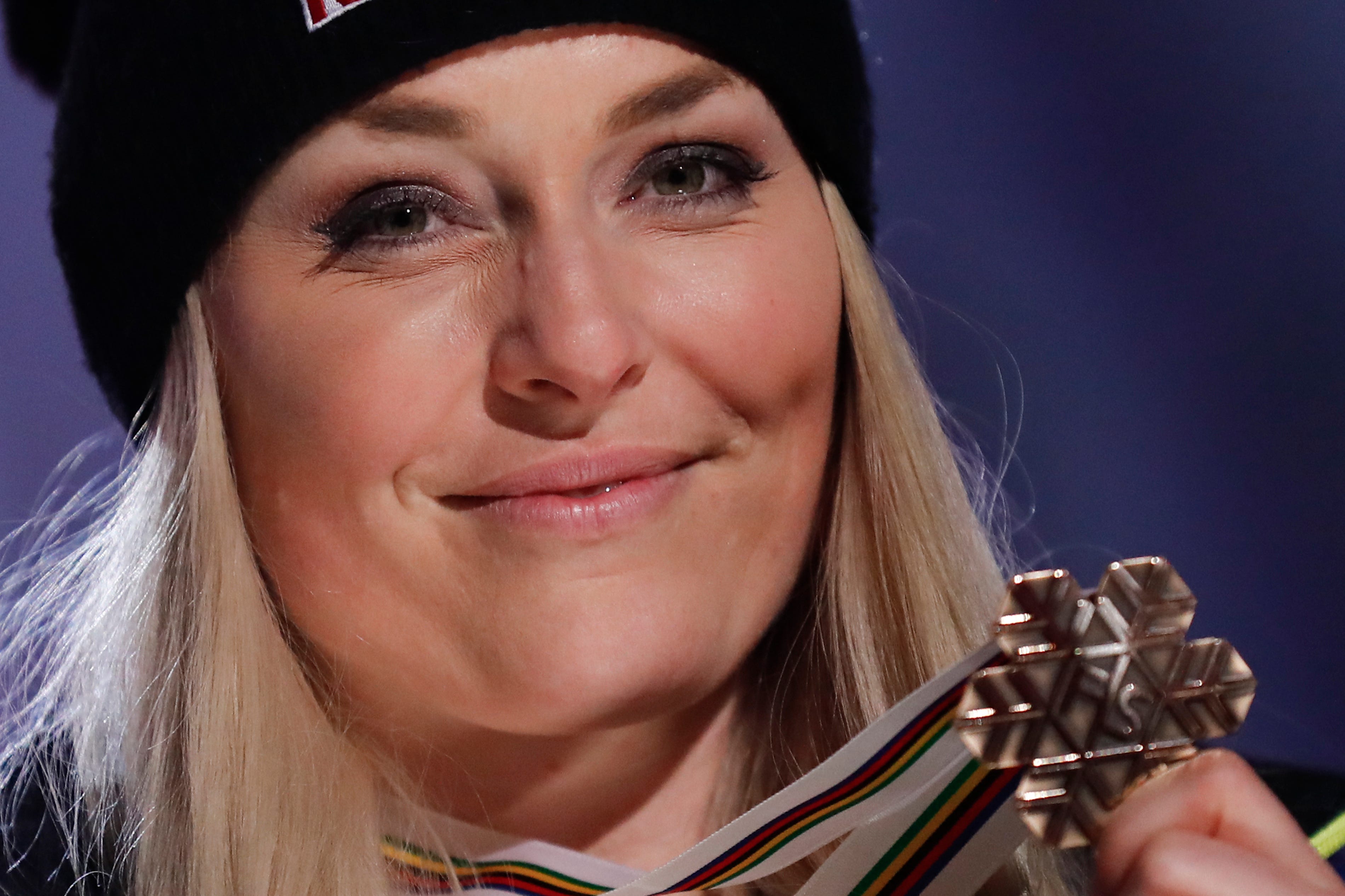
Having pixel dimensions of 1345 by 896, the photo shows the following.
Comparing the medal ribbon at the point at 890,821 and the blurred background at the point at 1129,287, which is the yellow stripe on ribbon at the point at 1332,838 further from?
the blurred background at the point at 1129,287

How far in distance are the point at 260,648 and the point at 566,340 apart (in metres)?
0.50

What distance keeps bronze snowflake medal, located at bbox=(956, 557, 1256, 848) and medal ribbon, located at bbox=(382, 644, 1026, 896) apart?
0.22ft

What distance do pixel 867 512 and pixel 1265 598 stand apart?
0.69 m

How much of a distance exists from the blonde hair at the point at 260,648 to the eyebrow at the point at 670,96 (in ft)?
0.70

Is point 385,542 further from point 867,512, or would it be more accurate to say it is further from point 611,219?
point 867,512

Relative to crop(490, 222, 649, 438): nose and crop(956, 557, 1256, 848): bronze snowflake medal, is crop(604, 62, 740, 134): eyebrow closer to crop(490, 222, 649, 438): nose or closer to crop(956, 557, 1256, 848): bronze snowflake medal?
crop(490, 222, 649, 438): nose

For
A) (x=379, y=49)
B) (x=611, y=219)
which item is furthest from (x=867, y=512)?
(x=379, y=49)

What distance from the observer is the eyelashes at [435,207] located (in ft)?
4.23

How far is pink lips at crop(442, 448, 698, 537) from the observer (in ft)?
4.17

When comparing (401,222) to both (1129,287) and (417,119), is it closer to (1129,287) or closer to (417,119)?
(417,119)

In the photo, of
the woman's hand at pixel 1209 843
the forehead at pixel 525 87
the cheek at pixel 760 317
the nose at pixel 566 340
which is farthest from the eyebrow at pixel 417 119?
the woman's hand at pixel 1209 843

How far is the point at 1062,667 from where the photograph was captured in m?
0.87

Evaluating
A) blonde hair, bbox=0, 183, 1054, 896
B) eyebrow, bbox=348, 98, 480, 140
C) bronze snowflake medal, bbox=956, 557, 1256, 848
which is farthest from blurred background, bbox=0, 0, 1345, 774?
bronze snowflake medal, bbox=956, 557, 1256, 848

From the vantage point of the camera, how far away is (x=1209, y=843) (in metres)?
0.84
